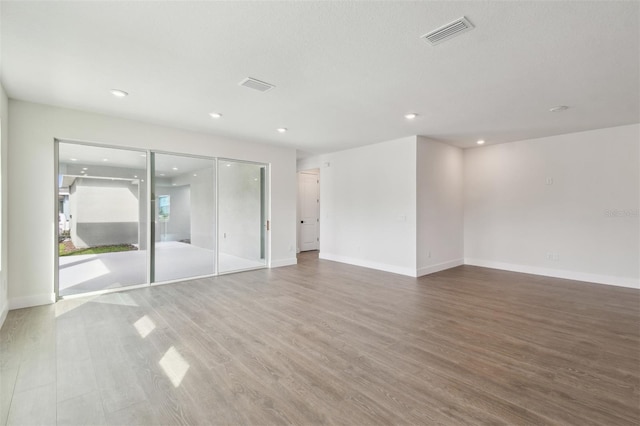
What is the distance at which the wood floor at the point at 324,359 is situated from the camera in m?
1.94

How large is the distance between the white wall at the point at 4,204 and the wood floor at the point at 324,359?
0.29 metres

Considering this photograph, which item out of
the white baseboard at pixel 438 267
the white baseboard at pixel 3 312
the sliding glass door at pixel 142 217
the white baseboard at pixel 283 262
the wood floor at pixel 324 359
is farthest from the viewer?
the white baseboard at pixel 283 262

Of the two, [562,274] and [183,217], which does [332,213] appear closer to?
[183,217]

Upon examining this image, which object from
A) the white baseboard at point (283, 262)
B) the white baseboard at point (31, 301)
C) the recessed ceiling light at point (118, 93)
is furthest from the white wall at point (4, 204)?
the white baseboard at point (283, 262)

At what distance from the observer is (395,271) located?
20.2ft

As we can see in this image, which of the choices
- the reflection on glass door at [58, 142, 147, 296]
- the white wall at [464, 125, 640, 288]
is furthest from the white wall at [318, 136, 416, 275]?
the reflection on glass door at [58, 142, 147, 296]

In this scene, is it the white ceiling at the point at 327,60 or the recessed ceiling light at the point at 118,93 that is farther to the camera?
the recessed ceiling light at the point at 118,93

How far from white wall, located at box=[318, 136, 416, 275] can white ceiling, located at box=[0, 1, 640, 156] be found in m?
1.66

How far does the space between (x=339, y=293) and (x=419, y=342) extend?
1850 mm

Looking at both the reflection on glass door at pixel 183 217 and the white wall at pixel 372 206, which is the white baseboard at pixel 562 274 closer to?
the white wall at pixel 372 206

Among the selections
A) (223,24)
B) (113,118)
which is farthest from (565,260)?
(113,118)

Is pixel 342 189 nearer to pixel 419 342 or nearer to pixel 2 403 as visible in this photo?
pixel 419 342

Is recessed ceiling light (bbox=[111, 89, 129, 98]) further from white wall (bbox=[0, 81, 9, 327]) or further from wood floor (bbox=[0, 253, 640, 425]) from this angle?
wood floor (bbox=[0, 253, 640, 425])

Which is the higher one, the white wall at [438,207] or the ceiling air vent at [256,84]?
the ceiling air vent at [256,84]
